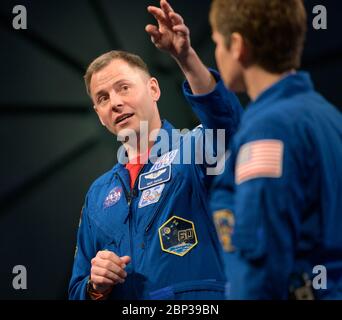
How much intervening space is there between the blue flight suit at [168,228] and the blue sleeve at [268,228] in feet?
1.72

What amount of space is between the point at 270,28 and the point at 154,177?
0.82m

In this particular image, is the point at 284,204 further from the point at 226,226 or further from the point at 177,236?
the point at 177,236

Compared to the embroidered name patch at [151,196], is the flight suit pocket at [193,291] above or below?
below

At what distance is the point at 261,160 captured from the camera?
39.8 inches

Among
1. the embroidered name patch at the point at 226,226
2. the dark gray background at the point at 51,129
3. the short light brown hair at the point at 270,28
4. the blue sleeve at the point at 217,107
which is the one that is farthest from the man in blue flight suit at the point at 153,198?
the dark gray background at the point at 51,129

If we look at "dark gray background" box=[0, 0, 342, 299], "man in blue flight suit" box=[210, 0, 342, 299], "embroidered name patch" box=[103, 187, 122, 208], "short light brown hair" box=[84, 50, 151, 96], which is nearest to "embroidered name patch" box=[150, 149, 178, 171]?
"embroidered name patch" box=[103, 187, 122, 208]

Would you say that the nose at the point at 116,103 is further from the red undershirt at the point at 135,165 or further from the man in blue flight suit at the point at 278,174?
the man in blue flight suit at the point at 278,174

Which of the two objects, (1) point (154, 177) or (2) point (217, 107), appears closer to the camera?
(2) point (217, 107)

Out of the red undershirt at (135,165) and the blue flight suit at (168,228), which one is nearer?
the blue flight suit at (168,228)

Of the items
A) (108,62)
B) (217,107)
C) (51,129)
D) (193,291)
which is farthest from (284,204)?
(51,129)

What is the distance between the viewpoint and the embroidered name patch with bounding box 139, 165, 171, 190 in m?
1.81

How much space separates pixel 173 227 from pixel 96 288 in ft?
0.92

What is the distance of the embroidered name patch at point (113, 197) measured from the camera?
1.90 m

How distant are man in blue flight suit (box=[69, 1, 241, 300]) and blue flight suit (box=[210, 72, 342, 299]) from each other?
16.7 inches
